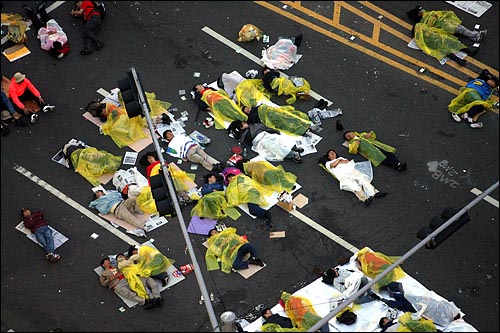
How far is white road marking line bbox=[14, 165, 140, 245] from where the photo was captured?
15.1 meters

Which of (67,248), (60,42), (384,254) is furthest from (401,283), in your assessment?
(60,42)

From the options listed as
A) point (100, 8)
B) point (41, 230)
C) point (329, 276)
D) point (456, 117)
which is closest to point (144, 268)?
point (41, 230)

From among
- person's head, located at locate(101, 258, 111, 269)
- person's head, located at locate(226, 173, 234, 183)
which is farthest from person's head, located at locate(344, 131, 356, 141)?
person's head, located at locate(101, 258, 111, 269)

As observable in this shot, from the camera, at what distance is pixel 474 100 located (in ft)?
54.5

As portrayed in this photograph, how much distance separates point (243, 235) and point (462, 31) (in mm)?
7233

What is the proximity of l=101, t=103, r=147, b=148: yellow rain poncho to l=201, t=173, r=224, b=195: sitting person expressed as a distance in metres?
1.97

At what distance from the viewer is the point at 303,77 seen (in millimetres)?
17719

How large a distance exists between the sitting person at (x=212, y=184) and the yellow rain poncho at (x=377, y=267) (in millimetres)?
3084

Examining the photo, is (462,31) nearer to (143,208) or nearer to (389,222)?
(389,222)

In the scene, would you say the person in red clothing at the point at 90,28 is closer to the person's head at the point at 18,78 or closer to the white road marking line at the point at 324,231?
the person's head at the point at 18,78

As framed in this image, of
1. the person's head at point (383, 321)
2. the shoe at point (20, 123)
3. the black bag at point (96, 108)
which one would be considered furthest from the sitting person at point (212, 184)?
the shoe at point (20, 123)

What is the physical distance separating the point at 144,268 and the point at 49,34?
700 cm

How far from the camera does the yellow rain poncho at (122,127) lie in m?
16.6

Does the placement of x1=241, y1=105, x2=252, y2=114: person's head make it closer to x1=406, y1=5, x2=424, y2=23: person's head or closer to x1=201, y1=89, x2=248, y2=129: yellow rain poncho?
x1=201, y1=89, x2=248, y2=129: yellow rain poncho
